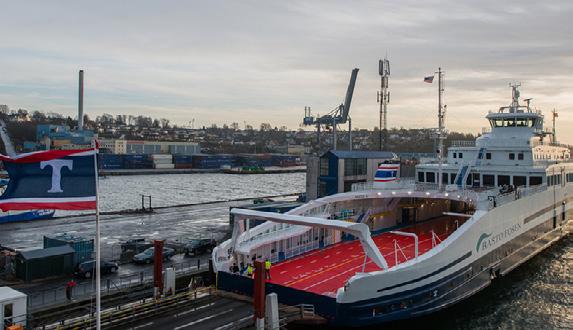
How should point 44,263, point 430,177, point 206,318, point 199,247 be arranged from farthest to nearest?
point 430,177 → point 199,247 → point 44,263 → point 206,318

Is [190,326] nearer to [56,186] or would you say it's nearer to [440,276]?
[56,186]

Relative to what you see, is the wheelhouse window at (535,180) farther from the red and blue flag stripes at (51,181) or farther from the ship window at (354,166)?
the red and blue flag stripes at (51,181)

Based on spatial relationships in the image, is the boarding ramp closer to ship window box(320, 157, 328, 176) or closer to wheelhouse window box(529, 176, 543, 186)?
wheelhouse window box(529, 176, 543, 186)

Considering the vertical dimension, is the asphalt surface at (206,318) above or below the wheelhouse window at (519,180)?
below

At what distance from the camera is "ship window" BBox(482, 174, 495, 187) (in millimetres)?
34531

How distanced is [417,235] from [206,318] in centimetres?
1705

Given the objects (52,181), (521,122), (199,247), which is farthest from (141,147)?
(52,181)

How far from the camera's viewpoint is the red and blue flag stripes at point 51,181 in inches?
451

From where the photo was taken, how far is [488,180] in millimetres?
34812

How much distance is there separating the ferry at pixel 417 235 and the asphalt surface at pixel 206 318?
1265 mm

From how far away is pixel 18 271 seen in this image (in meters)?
24.3

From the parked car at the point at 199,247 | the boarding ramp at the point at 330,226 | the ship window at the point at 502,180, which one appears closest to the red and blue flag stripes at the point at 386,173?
the ship window at the point at 502,180

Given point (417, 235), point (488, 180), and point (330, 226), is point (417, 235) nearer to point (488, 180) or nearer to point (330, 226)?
point (488, 180)

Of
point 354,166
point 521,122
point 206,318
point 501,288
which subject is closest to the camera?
point 206,318
